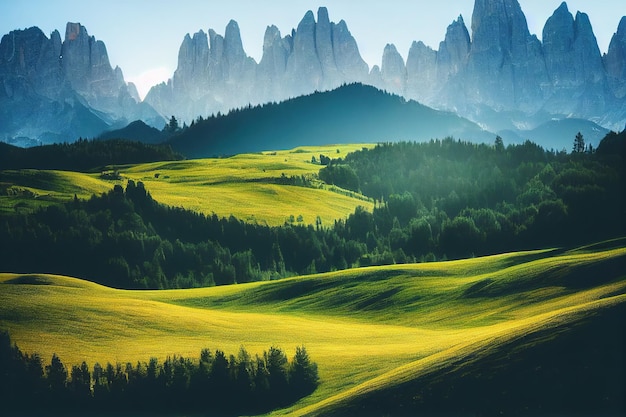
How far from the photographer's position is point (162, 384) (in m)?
83.1

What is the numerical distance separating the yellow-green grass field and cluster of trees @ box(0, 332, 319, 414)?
3.82 meters

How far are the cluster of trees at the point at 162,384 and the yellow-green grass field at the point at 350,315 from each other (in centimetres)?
382

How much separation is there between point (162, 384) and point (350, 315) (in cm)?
3892

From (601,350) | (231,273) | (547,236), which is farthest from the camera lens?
(231,273)

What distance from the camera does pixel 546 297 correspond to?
97.4 metres

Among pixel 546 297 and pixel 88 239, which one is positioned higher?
pixel 88 239

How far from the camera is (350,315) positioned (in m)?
117

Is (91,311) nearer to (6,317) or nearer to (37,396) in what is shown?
(6,317)

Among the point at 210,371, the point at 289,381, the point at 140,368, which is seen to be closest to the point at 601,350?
the point at 289,381

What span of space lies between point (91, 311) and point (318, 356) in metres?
32.8

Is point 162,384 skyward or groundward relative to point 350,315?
groundward

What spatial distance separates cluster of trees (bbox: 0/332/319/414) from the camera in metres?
81.8

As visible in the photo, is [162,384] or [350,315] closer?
[162,384]

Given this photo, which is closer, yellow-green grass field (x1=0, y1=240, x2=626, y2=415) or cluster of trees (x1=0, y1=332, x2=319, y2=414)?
yellow-green grass field (x1=0, y1=240, x2=626, y2=415)
